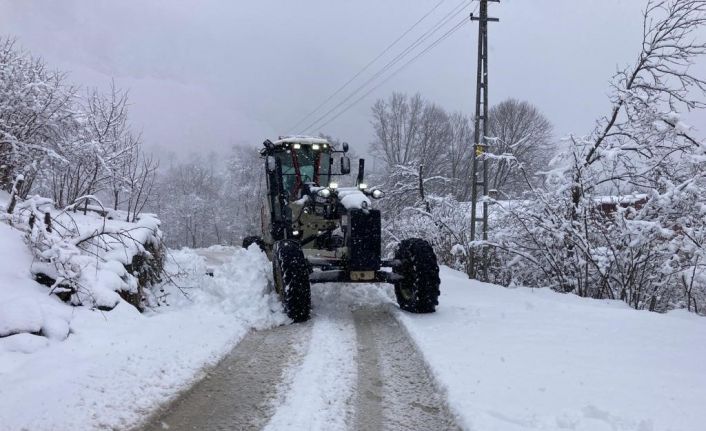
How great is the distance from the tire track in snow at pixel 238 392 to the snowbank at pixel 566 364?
1.43 meters

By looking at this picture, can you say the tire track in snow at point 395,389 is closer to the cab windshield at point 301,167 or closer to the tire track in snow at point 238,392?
the tire track in snow at point 238,392

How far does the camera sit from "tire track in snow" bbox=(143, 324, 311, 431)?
352 cm

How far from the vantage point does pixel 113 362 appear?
409 centimetres

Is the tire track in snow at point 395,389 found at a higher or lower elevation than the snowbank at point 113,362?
lower

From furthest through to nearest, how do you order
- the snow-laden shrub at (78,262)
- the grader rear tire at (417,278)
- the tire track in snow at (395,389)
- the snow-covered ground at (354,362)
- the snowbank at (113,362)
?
the grader rear tire at (417,278) → the snow-laden shrub at (78,262) → the tire track in snow at (395,389) → the snow-covered ground at (354,362) → the snowbank at (113,362)

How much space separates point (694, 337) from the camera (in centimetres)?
516

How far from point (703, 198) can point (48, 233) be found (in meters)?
8.79

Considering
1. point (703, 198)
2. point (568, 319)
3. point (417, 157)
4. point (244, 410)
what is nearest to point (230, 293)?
point (244, 410)

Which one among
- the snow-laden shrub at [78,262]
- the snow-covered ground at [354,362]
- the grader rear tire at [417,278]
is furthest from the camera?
the grader rear tire at [417,278]

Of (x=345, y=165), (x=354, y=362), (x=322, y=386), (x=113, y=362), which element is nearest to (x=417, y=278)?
(x=354, y=362)

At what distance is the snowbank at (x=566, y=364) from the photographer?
3.37m

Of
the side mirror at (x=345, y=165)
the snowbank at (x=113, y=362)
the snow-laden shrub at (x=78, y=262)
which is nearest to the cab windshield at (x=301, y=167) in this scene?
the side mirror at (x=345, y=165)

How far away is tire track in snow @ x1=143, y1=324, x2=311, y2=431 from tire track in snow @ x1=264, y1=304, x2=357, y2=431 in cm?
13

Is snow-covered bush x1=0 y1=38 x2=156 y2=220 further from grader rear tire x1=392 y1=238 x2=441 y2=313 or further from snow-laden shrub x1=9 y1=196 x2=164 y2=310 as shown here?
grader rear tire x1=392 y1=238 x2=441 y2=313
